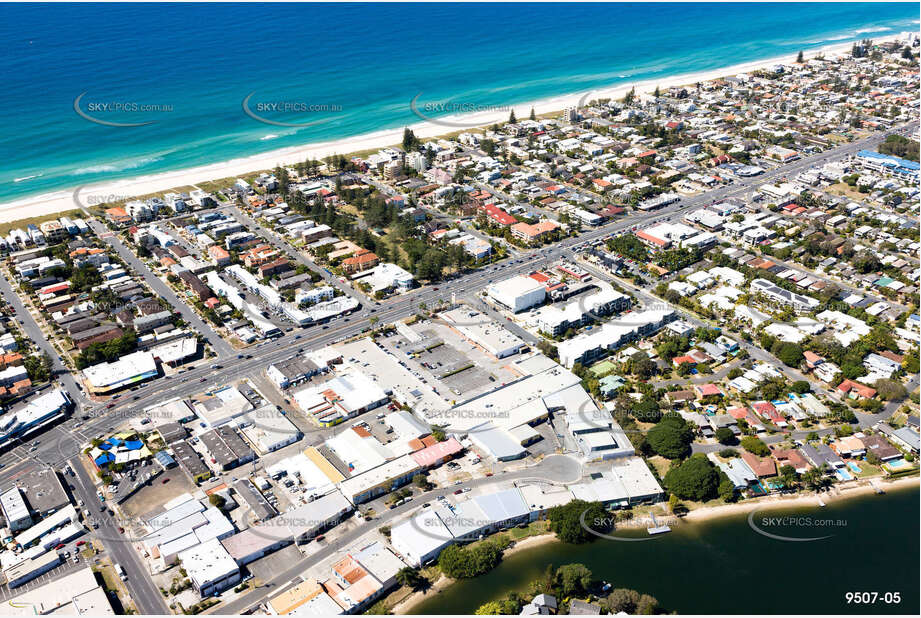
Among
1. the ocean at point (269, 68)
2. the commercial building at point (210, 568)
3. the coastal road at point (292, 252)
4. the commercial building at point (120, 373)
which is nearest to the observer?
the commercial building at point (210, 568)

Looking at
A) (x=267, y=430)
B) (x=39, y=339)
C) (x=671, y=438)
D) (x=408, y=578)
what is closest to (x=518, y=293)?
(x=671, y=438)

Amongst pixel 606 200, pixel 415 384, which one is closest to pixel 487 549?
pixel 415 384

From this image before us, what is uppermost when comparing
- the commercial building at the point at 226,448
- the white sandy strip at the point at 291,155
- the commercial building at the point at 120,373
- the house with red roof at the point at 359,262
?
the white sandy strip at the point at 291,155

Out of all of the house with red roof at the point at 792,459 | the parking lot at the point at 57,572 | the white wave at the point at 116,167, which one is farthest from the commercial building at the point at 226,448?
the white wave at the point at 116,167

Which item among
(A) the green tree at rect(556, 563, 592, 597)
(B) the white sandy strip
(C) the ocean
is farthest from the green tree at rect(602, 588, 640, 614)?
(C) the ocean

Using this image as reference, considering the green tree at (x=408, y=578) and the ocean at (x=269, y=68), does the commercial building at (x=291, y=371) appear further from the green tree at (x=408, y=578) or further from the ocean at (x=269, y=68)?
the ocean at (x=269, y=68)
